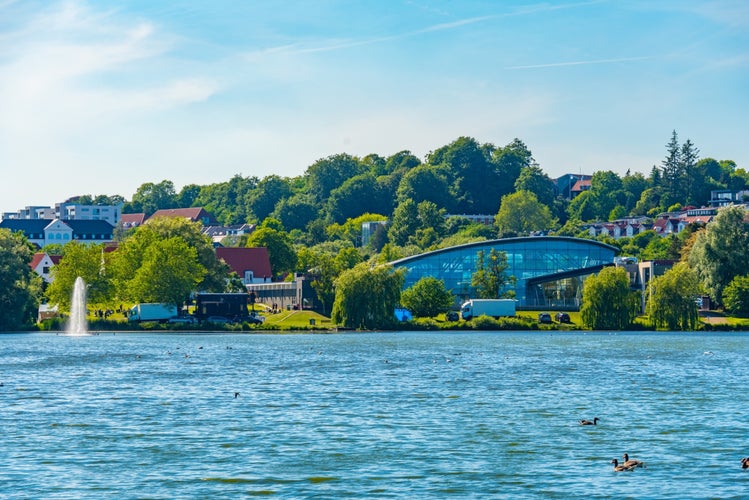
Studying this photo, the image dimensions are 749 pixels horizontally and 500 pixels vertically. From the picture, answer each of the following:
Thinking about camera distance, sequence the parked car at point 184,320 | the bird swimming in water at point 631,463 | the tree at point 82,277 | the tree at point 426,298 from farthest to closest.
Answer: the tree at point 426,298
the tree at point 82,277
the parked car at point 184,320
the bird swimming in water at point 631,463

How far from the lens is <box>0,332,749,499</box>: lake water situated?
39344 millimetres

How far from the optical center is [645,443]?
47.8 m

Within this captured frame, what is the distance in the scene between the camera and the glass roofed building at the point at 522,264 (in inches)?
6934

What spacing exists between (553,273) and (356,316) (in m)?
42.2

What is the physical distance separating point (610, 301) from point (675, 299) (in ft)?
26.0

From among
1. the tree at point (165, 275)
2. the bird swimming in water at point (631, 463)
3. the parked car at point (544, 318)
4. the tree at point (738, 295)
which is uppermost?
the tree at point (165, 275)

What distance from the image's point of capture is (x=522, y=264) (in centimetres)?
17738

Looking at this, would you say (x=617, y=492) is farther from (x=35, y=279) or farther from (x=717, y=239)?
(x=35, y=279)

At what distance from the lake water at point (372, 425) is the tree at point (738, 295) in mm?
49657

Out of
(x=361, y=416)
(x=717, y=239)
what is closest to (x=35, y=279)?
(x=717, y=239)

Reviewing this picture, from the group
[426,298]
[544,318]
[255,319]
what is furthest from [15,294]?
[544,318]

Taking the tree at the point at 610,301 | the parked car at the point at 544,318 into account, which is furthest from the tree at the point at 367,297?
the tree at the point at 610,301

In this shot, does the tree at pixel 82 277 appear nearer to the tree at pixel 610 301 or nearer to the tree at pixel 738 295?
the tree at pixel 610 301

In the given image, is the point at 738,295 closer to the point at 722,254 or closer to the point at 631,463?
the point at 722,254
